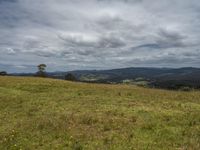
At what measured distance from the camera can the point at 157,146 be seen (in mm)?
13070

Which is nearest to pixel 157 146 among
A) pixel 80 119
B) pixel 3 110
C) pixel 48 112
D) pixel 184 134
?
pixel 184 134

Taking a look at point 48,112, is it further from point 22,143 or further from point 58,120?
point 22,143

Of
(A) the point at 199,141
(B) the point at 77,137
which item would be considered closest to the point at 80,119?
(B) the point at 77,137

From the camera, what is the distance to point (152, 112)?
71.4ft

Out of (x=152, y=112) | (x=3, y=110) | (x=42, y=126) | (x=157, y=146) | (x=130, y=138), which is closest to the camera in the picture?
(x=157, y=146)

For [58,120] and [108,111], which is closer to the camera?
[58,120]

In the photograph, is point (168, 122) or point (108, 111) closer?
point (168, 122)

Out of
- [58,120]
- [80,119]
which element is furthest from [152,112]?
[58,120]

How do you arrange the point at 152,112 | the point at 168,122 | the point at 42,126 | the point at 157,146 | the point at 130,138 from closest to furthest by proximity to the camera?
the point at 157,146 < the point at 130,138 < the point at 42,126 < the point at 168,122 < the point at 152,112

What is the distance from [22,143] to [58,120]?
489cm

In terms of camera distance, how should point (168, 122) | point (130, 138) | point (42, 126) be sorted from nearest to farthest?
point (130, 138) → point (42, 126) → point (168, 122)

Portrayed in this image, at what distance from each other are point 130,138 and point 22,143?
541 centimetres

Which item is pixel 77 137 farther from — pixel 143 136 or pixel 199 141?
pixel 199 141

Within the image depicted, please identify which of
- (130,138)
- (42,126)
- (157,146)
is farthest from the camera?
(42,126)
